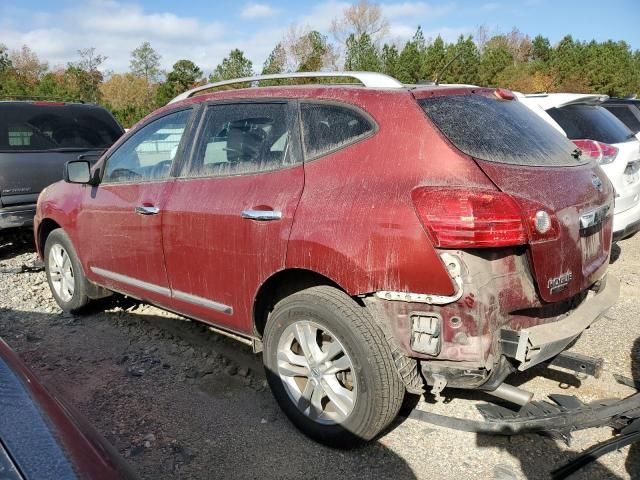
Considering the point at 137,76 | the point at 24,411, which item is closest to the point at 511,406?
the point at 24,411

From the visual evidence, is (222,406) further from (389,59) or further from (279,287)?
(389,59)

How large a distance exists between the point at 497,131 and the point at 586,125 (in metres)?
3.69

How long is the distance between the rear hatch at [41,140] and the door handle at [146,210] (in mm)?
3477

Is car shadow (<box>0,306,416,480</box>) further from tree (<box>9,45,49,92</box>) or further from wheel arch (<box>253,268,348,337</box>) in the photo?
tree (<box>9,45,49,92</box>)

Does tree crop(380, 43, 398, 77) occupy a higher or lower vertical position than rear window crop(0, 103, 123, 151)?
higher

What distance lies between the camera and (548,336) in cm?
264

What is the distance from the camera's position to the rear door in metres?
3.04

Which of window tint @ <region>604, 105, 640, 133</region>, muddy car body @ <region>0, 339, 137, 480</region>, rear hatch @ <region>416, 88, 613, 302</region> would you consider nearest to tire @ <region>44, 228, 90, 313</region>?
muddy car body @ <region>0, 339, 137, 480</region>

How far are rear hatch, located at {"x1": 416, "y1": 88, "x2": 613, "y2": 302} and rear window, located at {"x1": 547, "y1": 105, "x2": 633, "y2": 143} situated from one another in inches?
114

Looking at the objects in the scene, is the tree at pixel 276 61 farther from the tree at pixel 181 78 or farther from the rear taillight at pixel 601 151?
the rear taillight at pixel 601 151

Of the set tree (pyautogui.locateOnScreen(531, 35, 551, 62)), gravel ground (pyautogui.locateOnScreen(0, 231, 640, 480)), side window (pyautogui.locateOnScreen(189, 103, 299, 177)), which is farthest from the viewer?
tree (pyautogui.locateOnScreen(531, 35, 551, 62))

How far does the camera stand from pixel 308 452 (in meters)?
2.94

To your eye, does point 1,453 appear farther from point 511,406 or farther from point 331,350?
point 511,406

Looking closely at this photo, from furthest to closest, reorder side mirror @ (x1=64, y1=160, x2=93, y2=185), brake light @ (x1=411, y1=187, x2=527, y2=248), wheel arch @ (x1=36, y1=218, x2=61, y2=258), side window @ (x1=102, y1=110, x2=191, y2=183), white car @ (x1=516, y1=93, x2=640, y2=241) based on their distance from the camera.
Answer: white car @ (x1=516, y1=93, x2=640, y2=241), wheel arch @ (x1=36, y1=218, x2=61, y2=258), side mirror @ (x1=64, y1=160, x2=93, y2=185), side window @ (x1=102, y1=110, x2=191, y2=183), brake light @ (x1=411, y1=187, x2=527, y2=248)
